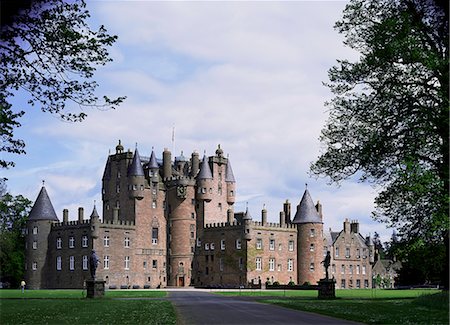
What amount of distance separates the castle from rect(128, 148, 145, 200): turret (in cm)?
13

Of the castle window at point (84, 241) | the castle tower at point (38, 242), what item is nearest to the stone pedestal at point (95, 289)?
the castle window at point (84, 241)

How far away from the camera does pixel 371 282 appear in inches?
4333

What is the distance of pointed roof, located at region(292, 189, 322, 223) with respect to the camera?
97000mm

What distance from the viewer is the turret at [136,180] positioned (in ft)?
310

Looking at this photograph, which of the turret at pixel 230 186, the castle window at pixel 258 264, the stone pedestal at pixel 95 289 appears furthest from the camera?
the turret at pixel 230 186

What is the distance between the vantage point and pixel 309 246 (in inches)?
3802

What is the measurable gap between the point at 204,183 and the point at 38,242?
23.8 metres

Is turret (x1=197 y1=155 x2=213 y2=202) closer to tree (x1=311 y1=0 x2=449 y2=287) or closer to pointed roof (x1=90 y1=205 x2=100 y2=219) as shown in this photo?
pointed roof (x1=90 y1=205 x2=100 y2=219)

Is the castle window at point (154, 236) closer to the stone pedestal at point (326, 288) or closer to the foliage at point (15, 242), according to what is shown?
the foliage at point (15, 242)

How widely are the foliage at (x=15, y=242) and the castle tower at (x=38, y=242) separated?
2262mm

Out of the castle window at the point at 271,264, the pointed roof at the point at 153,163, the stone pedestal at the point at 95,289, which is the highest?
the pointed roof at the point at 153,163

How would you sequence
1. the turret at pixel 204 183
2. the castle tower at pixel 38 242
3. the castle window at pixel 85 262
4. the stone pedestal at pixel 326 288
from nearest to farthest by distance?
the stone pedestal at pixel 326 288, the castle window at pixel 85 262, the castle tower at pixel 38 242, the turret at pixel 204 183

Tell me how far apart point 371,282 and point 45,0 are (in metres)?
98.9

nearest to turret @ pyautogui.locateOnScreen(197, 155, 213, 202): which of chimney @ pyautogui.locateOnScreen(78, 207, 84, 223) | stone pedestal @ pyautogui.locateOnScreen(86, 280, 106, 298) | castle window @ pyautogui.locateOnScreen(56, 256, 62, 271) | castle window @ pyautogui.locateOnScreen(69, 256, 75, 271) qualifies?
chimney @ pyautogui.locateOnScreen(78, 207, 84, 223)
